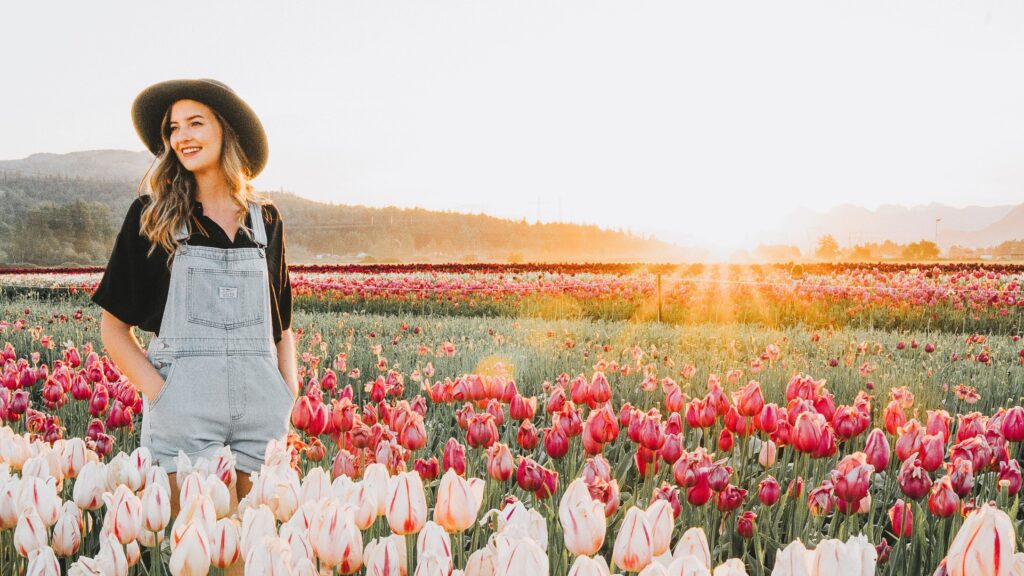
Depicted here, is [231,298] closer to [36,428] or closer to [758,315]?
[36,428]

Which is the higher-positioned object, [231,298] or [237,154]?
[237,154]

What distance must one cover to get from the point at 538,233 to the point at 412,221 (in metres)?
20.1

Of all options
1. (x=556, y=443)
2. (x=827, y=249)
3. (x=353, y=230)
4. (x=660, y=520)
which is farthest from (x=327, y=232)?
(x=660, y=520)

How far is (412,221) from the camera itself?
10644 cm

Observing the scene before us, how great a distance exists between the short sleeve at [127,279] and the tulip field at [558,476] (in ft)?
1.83

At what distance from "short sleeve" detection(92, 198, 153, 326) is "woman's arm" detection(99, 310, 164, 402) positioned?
0.14 ft

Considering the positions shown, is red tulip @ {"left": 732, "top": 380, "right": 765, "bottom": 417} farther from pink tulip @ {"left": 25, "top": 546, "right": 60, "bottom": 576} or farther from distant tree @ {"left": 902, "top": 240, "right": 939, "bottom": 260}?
distant tree @ {"left": 902, "top": 240, "right": 939, "bottom": 260}

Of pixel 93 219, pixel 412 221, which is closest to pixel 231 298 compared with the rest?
pixel 93 219

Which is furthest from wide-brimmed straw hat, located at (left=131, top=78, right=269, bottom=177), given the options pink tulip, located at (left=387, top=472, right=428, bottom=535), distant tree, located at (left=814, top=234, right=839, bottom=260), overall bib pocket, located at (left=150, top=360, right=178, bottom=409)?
distant tree, located at (left=814, top=234, right=839, bottom=260)

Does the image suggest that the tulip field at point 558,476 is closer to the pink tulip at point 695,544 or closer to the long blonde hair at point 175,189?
the pink tulip at point 695,544

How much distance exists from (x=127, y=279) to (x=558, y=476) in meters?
1.73

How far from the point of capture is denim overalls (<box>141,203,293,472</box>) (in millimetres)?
2375

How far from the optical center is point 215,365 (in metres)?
2.44

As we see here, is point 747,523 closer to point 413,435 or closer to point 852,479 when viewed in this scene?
point 852,479
